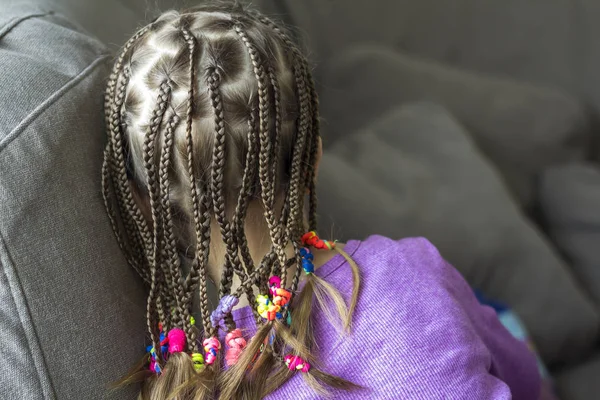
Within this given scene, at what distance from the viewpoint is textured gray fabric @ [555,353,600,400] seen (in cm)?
104

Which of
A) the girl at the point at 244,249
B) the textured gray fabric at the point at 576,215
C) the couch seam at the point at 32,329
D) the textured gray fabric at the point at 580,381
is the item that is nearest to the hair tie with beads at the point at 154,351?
the girl at the point at 244,249

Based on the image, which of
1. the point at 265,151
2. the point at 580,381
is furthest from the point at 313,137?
the point at 580,381

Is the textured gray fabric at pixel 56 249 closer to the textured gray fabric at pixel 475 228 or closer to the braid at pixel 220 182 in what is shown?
the braid at pixel 220 182

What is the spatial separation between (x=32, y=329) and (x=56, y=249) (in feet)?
0.25

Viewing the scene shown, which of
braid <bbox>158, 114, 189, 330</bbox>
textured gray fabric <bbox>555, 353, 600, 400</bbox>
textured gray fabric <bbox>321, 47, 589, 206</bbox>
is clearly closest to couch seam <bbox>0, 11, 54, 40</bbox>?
braid <bbox>158, 114, 189, 330</bbox>

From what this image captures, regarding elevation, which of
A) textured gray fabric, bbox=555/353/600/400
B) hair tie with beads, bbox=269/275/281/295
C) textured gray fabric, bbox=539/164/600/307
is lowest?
textured gray fabric, bbox=555/353/600/400

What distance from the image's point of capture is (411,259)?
697mm

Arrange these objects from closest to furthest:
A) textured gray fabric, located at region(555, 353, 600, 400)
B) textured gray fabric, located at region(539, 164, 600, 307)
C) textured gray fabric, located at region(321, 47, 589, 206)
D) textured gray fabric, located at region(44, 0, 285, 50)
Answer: textured gray fabric, located at region(44, 0, 285, 50) → textured gray fabric, located at region(555, 353, 600, 400) → textured gray fabric, located at region(539, 164, 600, 307) → textured gray fabric, located at region(321, 47, 589, 206)

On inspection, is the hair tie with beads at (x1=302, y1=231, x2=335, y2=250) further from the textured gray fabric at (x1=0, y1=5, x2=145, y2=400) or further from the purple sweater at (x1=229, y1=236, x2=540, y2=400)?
the textured gray fabric at (x1=0, y1=5, x2=145, y2=400)

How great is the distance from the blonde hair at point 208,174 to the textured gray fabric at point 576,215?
0.76 metres

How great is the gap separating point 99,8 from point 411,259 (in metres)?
0.60

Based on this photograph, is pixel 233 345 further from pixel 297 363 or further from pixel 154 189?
pixel 154 189

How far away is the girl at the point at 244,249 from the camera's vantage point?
583mm

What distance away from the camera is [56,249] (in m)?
0.57
